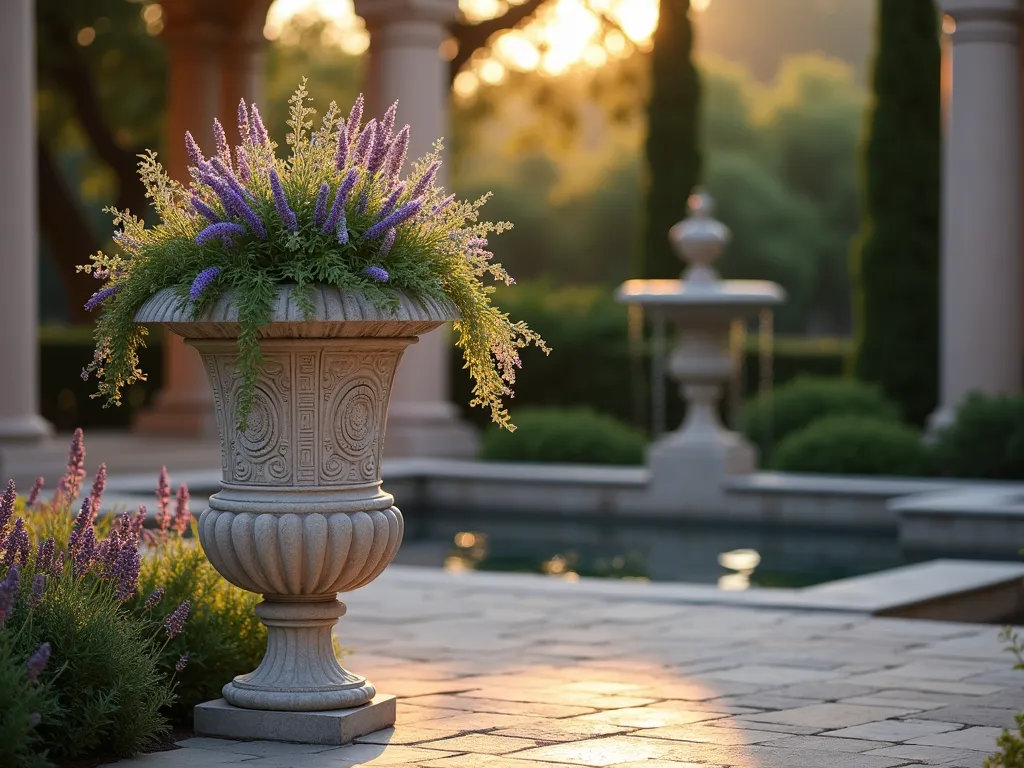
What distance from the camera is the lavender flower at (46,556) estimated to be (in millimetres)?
5551

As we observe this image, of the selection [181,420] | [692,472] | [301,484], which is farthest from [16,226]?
[301,484]

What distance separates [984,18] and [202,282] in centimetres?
1277

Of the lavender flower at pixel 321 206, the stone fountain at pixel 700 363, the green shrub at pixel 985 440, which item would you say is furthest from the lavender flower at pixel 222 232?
the green shrub at pixel 985 440

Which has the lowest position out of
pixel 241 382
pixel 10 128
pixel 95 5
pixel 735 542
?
pixel 735 542

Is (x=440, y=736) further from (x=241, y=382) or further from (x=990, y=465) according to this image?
(x=990, y=465)

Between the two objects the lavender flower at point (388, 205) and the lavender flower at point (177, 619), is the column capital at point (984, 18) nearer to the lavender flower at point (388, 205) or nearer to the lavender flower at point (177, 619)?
the lavender flower at point (388, 205)

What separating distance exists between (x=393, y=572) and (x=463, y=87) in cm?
2545

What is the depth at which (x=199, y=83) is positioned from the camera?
68.5 ft

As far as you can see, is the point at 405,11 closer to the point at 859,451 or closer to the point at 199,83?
the point at 199,83

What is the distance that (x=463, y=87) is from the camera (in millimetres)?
34719

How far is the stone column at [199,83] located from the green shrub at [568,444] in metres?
5.25

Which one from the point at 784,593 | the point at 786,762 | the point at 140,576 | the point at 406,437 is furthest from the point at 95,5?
the point at 786,762

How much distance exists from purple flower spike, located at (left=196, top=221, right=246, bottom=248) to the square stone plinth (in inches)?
60.6

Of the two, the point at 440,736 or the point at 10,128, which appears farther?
the point at 10,128
